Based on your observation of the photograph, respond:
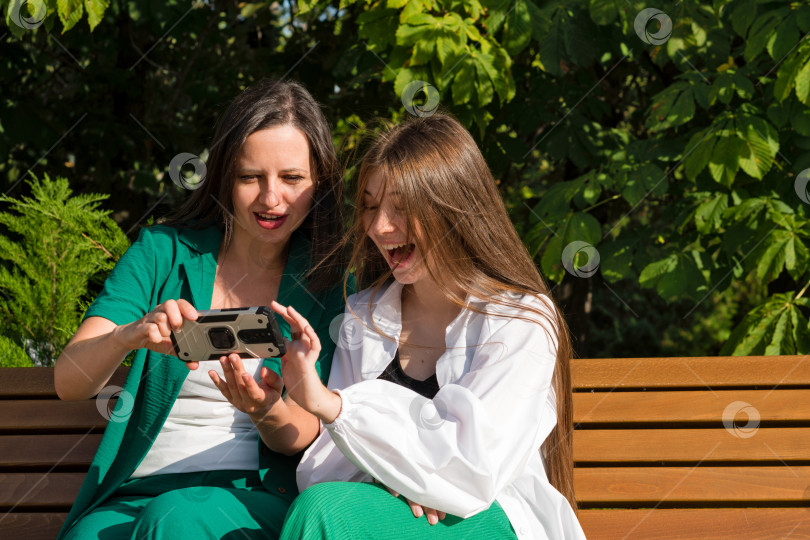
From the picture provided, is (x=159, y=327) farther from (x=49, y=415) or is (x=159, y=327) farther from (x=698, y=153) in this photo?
(x=698, y=153)

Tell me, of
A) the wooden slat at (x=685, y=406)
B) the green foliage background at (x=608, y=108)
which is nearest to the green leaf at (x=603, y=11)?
the green foliage background at (x=608, y=108)

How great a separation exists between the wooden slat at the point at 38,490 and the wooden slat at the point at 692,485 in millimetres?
1450

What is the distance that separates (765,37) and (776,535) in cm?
166

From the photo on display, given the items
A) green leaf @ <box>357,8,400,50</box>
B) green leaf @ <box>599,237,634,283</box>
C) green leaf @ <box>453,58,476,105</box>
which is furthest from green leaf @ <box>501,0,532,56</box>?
green leaf @ <box>599,237,634,283</box>

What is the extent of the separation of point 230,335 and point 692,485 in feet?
4.61

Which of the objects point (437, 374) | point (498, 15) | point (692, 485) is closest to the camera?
point (437, 374)

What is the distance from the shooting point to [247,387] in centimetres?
200

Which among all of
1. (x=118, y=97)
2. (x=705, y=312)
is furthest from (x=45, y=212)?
(x=705, y=312)

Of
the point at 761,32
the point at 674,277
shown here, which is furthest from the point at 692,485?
the point at 761,32

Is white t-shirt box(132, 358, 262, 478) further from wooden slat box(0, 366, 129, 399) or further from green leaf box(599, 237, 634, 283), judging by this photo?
green leaf box(599, 237, 634, 283)

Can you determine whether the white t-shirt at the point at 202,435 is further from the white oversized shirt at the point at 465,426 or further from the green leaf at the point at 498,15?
the green leaf at the point at 498,15

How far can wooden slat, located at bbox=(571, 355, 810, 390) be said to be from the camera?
8.57ft

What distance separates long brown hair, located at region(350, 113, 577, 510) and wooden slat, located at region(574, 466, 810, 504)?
0.23 m

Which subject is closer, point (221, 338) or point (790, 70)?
point (221, 338)
